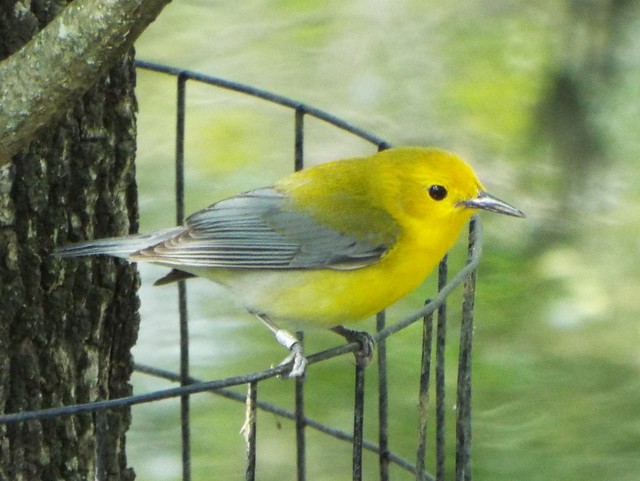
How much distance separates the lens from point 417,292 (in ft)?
21.3

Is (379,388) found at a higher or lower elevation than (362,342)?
lower

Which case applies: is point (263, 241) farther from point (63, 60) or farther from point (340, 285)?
point (63, 60)

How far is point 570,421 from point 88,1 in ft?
12.5

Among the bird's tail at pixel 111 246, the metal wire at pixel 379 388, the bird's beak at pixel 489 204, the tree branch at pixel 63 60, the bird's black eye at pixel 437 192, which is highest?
the bird's black eye at pixel 437 192

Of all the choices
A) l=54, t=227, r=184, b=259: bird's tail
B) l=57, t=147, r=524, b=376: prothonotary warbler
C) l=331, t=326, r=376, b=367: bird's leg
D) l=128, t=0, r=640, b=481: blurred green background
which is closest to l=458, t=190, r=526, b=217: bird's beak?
l=57, t=147, r=524, b=376: prothonotary warbler

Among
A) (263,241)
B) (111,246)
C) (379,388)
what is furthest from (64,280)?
(379,388)

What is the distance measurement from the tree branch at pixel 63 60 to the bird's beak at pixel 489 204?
1.43m

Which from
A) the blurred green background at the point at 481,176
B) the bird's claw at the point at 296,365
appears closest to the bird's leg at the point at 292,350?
the bird's claw at the point at 296,365

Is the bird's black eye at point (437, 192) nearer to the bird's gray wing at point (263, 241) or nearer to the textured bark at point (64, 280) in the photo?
the bird's gray wing at point (263, 241)

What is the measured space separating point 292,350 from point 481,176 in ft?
10.1

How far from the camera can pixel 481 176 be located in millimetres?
6637

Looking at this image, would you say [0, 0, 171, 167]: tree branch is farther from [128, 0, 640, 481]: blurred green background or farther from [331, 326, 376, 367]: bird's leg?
[128, 0, 640, 481]: blurred green background

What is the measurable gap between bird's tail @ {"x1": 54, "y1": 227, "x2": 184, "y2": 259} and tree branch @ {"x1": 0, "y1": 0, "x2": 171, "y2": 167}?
18.1 inches

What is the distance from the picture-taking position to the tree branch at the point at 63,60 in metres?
2.84
